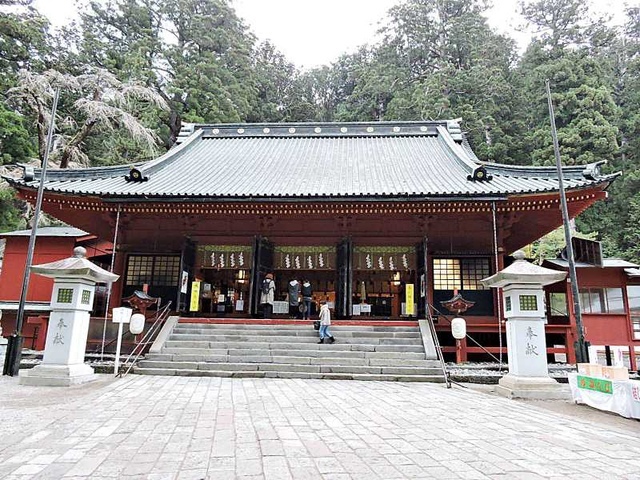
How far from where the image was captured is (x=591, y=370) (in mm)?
7172

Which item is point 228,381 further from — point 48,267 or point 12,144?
point 12,144

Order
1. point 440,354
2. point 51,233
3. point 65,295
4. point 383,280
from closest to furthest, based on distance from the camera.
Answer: point 65,295
point 440,354
point 51,233
point 383,280

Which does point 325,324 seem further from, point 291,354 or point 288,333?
point 288,333

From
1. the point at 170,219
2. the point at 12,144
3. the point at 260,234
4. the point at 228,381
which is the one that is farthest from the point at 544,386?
the point at 12,144

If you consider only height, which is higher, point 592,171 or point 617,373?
point 592,171

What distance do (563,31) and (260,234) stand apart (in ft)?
110

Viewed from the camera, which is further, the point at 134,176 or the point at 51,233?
the point at 51,233

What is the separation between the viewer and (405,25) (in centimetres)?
4125

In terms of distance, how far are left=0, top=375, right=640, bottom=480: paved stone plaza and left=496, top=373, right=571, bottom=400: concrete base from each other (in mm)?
453

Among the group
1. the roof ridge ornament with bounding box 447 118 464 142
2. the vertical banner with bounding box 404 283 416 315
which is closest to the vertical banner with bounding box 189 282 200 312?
the vertical banner with bounding box 404 283 416 315

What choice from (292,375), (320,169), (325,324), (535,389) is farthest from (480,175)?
(292,375)

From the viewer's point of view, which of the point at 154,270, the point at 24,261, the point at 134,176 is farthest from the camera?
the point at 24,261

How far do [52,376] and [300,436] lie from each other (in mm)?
6185

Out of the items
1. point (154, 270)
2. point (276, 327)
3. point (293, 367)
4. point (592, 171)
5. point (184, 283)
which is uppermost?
point (592, 171)
